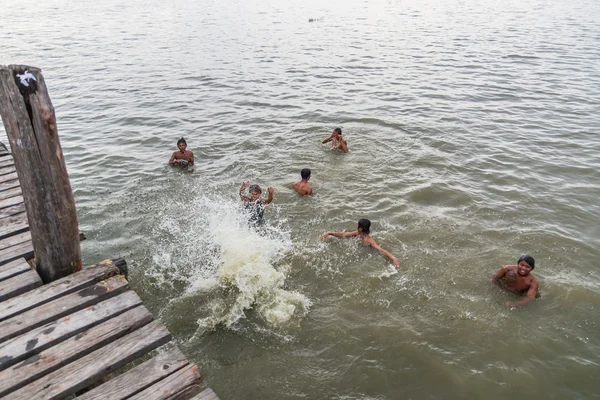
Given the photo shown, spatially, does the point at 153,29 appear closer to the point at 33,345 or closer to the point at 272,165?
the point at 272,165

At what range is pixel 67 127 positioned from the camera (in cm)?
1270

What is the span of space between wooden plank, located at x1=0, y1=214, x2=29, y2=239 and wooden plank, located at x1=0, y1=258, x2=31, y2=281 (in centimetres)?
69

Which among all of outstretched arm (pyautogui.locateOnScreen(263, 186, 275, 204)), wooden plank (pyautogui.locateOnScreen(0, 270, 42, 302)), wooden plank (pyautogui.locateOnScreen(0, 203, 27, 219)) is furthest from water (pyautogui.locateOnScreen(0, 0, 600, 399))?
wooden plank (pyautogui.locateOnScreen(0, 270, 42, 302))

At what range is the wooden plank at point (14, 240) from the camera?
15.5ft

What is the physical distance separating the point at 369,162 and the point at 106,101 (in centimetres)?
1068

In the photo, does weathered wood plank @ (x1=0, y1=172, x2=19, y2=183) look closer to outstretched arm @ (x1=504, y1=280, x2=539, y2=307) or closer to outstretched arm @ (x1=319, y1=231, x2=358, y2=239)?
outstretched arm @ (x1=319, y1=231, x2=358, y2=239)

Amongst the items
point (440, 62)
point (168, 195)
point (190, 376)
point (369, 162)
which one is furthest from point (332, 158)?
point (440, 62)

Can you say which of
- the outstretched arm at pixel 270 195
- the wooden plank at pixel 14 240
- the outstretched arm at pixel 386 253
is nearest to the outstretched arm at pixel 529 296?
the outstretched arm at pixel 386 253

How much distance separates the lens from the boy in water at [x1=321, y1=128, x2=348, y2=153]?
35.1 ft

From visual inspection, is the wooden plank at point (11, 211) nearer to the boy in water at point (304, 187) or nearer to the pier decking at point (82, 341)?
the pier decking at point (82, 341)

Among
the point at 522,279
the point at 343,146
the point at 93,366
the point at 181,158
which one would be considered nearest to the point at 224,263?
the point at 93,366

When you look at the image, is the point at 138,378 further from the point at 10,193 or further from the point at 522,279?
the point at 522,279

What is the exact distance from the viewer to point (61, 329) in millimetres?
3607

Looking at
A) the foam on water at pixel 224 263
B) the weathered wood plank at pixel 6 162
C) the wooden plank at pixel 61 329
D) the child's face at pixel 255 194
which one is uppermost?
the weathered wood plank at pixel 6 162
